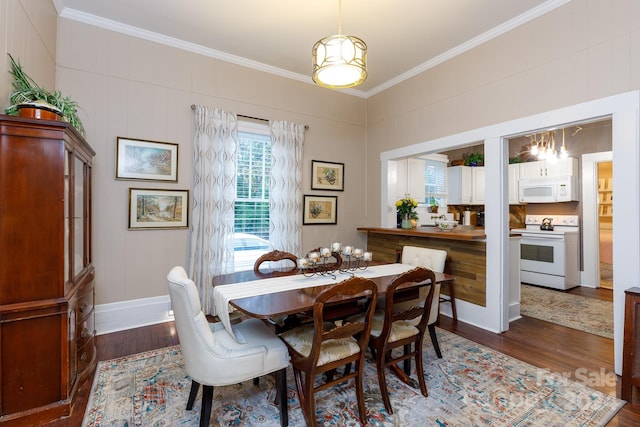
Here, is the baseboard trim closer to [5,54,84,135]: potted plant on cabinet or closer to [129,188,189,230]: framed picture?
[129,188,189,230]: framed picture

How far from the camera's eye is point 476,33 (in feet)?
11.1

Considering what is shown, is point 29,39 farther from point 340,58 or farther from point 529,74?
point 529,74

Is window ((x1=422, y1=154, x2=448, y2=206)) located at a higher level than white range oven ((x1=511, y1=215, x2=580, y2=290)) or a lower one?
higher

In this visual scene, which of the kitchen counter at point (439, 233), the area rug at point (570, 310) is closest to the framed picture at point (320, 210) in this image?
the kitchen counter at point (439, 233)

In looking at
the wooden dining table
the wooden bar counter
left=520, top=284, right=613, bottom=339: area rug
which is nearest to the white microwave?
left=520, top=284, right=613, bottom=339: area rug

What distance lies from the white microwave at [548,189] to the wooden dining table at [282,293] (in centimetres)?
421

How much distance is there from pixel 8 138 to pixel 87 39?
196cm

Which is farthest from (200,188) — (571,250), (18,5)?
(571,250)

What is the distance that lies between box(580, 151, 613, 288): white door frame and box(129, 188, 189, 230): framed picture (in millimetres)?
6202

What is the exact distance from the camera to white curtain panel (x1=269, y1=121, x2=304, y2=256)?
13.5 feet

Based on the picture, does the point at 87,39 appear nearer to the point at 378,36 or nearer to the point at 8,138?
the point at 8,138

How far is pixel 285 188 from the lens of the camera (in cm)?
414

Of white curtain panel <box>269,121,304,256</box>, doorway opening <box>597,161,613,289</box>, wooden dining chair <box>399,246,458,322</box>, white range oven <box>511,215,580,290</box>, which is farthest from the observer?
doorway opening <box>597,161,613,289</box>

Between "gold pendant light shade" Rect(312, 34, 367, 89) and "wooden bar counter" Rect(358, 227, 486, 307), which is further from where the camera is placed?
"wooden bar counter" Rect(358, 227, 486, 307)
